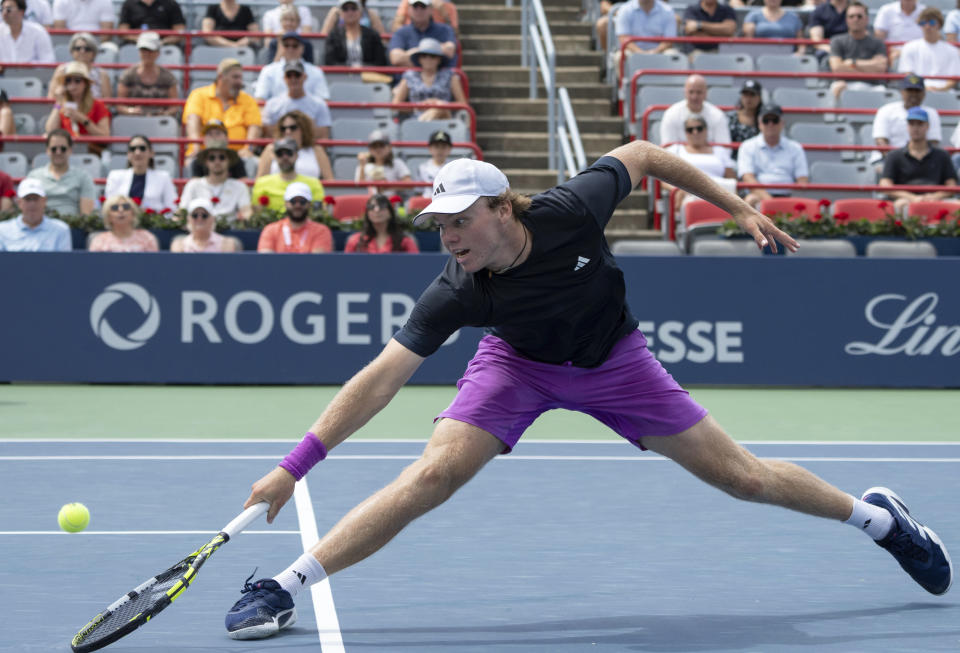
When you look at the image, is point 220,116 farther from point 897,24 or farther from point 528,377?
point 528,377

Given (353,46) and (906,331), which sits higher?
(353,46)

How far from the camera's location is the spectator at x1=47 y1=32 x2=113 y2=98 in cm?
1388

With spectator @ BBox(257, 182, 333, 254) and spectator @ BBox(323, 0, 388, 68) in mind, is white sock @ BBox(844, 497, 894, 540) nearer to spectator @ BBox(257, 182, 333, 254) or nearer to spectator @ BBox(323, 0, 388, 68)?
spectator @ BBox(257, 182, 333, 254)

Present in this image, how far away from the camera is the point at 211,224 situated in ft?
37.9

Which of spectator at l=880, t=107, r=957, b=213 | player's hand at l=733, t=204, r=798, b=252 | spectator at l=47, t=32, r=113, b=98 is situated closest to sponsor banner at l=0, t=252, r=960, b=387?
spectator at l=880, t=107, r=957, b=213

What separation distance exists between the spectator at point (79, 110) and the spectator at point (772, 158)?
6.33 meters

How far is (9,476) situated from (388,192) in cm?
635

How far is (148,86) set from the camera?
47.8 feet

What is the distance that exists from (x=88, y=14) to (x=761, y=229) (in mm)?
12561

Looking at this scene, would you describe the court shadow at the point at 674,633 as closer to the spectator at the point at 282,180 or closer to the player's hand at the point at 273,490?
the player's hand at the point at 273,490

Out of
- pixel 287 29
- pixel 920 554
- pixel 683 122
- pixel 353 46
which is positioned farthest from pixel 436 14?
pixel 920 554

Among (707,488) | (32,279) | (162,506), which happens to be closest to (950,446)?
(707,488)

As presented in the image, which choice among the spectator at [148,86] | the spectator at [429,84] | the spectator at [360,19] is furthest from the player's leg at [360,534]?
the spectator at [360,19]

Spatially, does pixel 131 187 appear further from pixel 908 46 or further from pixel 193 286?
pixel 908 46
